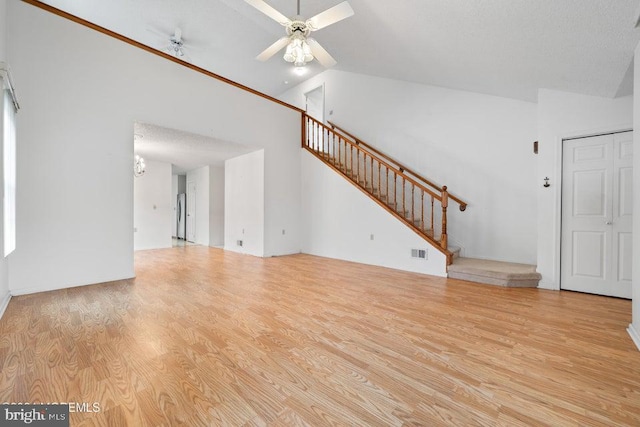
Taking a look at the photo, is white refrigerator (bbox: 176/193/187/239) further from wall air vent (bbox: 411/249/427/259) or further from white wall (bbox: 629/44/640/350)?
white wall (bbox: 629/44/640/350)

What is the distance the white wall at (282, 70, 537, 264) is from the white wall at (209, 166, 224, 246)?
4.81 meters

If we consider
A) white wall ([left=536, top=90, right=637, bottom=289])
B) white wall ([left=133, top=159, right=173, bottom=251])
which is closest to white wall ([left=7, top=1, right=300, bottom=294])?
white wall ([left=133, top=159, right=173, bottom=251])

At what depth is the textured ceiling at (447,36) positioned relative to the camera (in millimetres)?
2330

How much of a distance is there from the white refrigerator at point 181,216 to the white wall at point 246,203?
3.59m

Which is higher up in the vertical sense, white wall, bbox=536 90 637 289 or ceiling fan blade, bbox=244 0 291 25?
ceiling fan blade, bbox=244 0 291 25

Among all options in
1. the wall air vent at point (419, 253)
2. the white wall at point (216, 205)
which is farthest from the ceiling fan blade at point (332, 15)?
the white wall at point (216, 205)

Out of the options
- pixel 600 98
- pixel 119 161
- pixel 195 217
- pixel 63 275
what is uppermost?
pixel 600 98

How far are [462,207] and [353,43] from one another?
353cm

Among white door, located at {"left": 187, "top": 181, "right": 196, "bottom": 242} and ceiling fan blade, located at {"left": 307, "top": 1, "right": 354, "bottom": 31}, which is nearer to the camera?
ceiling fan blade, located at {"left": 307, "top": 1, "right": 354, "bottom": 31}

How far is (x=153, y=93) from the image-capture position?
4008mm

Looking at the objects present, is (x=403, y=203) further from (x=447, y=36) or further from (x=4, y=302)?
(x=4, y=302)

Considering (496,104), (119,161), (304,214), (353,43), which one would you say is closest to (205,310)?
(119,161)

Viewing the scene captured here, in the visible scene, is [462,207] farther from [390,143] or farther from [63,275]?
[63,275]

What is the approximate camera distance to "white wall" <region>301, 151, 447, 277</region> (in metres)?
4.59
